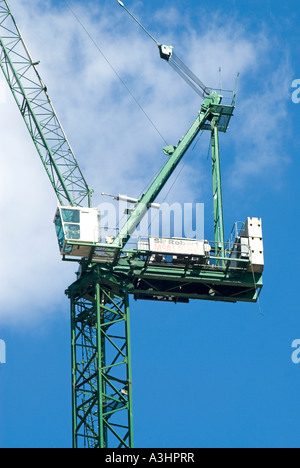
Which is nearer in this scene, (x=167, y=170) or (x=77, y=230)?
(x=77, y=230)

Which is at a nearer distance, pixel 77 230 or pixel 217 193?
pixel 77 230

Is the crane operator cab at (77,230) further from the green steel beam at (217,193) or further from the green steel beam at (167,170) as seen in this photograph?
the green steel beam at (217,193)

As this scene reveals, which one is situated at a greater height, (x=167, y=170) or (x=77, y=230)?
(x=167, y=170)

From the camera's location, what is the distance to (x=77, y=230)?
139625 mm

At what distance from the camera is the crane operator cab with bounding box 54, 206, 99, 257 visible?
139 m

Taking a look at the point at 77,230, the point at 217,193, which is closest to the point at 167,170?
the point at 217,193

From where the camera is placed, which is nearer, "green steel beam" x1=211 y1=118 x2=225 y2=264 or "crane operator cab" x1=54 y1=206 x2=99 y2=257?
"crane operator cab" x1=54 y1=206 x2=99 y2=257

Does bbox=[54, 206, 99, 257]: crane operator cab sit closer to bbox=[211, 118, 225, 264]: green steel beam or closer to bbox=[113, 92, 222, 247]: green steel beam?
bbox=[113, 92, 222, 247]: green steel beam

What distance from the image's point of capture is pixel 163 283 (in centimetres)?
14275

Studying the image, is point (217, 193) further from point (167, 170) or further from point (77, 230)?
point (77, 230)

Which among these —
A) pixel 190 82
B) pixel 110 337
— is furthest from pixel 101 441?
pixel 190 82

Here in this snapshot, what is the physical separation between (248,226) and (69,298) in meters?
17.6

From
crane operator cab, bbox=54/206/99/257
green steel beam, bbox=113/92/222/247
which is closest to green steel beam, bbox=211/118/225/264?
green steel beam, bbox=113/92/222/247
